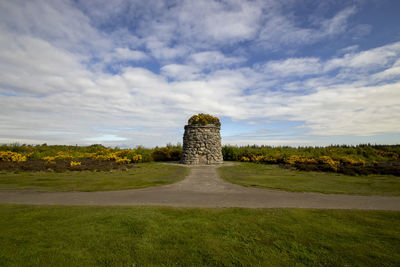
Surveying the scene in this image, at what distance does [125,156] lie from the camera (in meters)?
20.4

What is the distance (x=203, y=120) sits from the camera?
19906mm

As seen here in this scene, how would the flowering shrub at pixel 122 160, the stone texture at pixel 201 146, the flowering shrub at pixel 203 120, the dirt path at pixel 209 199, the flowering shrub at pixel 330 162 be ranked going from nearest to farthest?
the dirt path at pixel 209 199 < the flowering shrub at pixel 330 162 < the flowering shrub at pixel 122 160 < the stone texture at pixel 201 146 < the flowering shrub at pixel 203 120

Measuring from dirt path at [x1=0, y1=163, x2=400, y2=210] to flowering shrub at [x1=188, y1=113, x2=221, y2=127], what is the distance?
12.0 metres

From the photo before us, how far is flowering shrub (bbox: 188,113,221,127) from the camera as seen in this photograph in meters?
20.0

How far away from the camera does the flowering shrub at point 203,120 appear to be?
20.0m

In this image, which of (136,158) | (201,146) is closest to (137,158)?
(136,158)

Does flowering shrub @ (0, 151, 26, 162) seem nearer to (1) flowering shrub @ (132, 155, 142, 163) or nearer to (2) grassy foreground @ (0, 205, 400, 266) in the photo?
(1) flowering shrub @ (132, 155, 142, 163)

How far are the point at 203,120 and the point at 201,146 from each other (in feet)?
8.80

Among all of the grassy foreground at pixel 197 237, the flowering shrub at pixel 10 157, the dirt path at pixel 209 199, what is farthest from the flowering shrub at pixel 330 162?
the flowering shrub at pixel 10 157

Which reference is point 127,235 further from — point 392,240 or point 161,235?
point 392,240

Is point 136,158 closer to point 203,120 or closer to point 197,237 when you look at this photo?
point 203,120

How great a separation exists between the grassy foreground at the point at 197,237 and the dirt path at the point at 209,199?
30.1 inches

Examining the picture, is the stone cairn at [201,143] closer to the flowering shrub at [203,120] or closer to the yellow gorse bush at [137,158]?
the flowering shrub at [203,120]

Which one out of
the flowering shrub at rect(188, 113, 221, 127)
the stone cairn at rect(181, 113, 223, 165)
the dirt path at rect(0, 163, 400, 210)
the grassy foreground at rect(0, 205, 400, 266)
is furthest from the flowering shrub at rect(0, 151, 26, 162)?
the flowering shrub at rect(188, 113, 221, 127)
